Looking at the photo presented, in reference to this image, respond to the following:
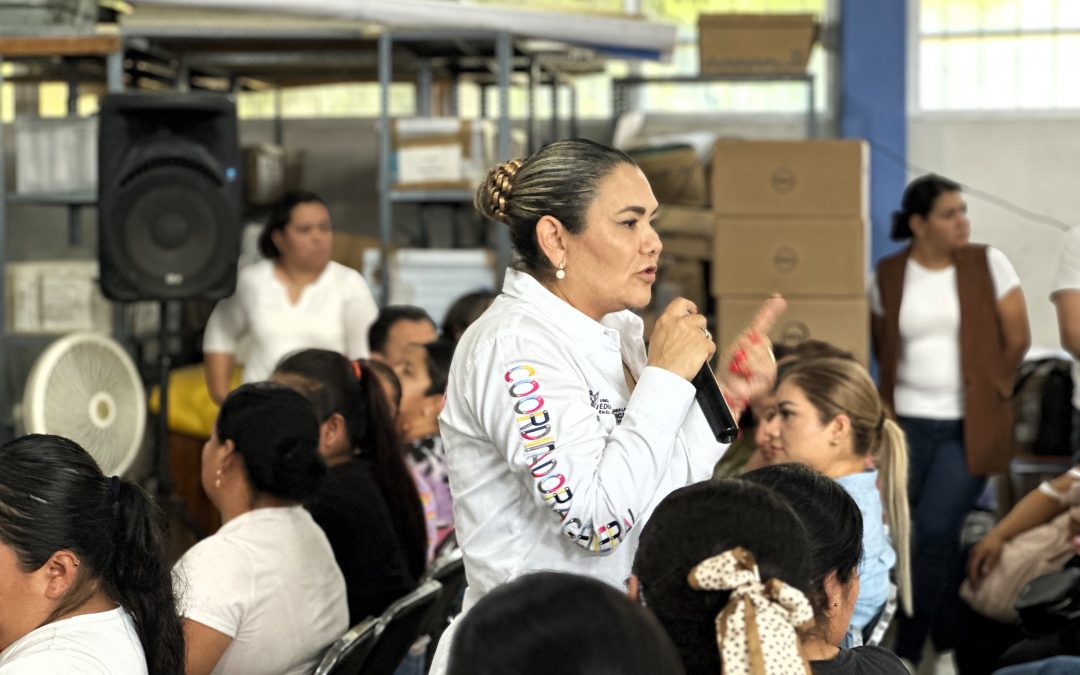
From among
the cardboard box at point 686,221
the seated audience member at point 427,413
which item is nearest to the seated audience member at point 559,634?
the seated audience member at point 427,413

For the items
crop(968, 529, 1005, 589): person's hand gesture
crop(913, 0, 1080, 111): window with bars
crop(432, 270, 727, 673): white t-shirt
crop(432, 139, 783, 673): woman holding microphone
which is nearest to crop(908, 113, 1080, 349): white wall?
crop(913, 0, 1080, 111): window with bars

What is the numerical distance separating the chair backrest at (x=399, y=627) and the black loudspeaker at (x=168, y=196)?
90.6 inches

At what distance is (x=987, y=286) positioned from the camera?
4469 millimetres

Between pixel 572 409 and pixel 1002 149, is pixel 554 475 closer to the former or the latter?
pixel 572 409

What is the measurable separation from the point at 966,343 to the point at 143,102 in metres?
2.68

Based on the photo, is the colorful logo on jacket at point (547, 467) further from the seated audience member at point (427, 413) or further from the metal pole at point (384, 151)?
the metal pole at point (384, 151)

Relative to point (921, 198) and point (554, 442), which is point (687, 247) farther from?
point (554, 442)

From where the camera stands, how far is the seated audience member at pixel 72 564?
1.64 m

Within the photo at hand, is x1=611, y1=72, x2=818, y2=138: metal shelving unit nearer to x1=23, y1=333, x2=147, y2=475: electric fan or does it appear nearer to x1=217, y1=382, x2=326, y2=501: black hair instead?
x1=23, y1=333, x2=147, y2=475: electric fan

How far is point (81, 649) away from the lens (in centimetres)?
161

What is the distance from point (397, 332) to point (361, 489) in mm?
1284

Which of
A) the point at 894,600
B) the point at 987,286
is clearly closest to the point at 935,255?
the point at 987,286

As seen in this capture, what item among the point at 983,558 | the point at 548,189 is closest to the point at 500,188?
the point at 548,189

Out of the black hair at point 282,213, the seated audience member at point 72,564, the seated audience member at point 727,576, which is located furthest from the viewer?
the black hair at point 282,213
